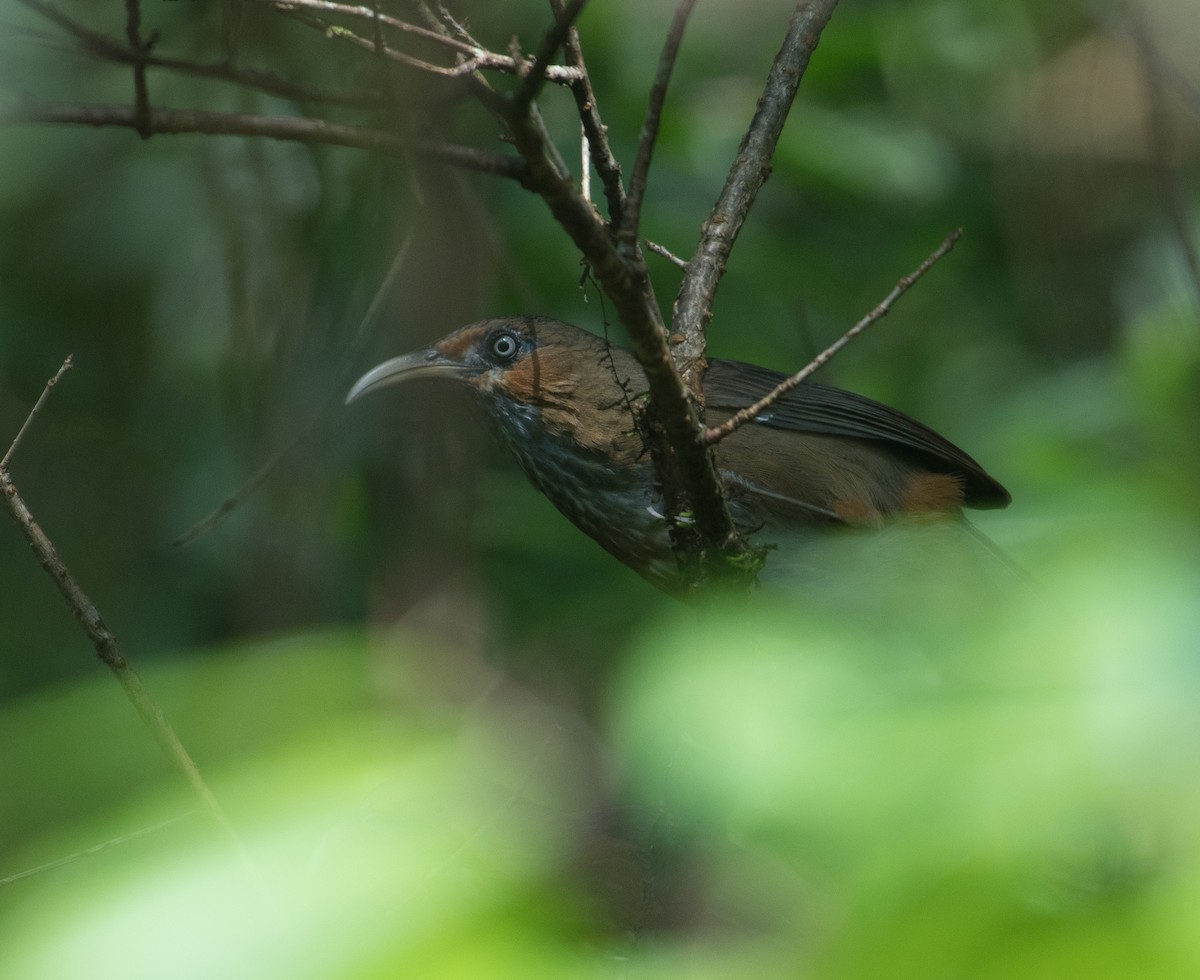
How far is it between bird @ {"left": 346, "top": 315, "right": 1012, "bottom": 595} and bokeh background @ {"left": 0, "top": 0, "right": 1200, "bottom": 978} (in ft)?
0.73

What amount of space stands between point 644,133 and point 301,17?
821 mm

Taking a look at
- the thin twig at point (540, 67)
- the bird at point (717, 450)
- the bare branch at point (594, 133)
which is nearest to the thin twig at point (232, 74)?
the thin twig at point (540, 67)

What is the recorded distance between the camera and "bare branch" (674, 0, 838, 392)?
2711 mm

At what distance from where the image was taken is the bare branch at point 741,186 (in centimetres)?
271

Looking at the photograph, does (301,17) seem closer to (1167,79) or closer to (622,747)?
(622,747)

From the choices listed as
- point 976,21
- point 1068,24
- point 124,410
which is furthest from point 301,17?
point 1068,24

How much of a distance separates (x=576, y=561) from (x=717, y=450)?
133cm

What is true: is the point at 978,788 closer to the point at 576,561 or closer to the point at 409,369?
the point at 409,369

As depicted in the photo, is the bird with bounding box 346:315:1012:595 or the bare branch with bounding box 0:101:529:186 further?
the bird with bounding box 346:315:1012:595

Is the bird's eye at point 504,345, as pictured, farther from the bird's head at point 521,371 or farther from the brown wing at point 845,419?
the brown wing at point 845,419

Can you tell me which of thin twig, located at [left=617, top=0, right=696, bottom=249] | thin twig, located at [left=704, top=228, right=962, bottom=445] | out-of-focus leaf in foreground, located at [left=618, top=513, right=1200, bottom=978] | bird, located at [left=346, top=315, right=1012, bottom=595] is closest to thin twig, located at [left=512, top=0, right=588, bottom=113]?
thin twig, located at [left=617, top=0, right=696, bottom=249]

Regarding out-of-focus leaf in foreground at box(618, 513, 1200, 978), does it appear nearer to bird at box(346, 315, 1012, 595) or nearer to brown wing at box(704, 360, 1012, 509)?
bird at box(346, 315, 1012, 595)

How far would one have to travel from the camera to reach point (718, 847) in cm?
108

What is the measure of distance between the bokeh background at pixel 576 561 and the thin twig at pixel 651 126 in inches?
13.6
